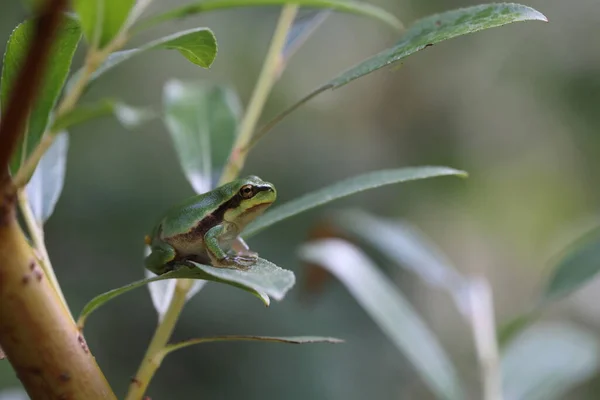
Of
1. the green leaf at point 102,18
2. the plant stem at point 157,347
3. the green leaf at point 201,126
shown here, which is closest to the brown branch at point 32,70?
the green leaf at point 102,18

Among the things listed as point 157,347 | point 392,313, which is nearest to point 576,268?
point 392,313

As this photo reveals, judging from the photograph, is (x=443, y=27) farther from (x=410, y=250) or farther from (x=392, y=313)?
(x=410, y=250)

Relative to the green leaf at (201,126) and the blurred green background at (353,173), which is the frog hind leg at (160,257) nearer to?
the green leaf at (201,126)

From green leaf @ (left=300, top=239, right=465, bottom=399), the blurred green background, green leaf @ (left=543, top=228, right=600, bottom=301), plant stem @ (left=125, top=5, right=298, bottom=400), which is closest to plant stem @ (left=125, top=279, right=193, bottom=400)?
plant stem @ (left=125, top=5, right=298, bottom=400)

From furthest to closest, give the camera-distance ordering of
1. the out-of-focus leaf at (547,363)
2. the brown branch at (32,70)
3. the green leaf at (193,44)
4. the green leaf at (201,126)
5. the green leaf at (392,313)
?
the out-of-focus leaf at (547,363)
the green leaf at (392,313)
the green leaf at (201,126)
the green leaf at (193,44)
the brown branch at (32,70)

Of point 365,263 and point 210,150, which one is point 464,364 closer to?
point 365,263

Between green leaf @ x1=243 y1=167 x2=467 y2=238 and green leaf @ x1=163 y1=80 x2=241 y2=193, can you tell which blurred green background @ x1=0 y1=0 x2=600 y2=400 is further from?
green leaf @ x1=243 y1=167 x2=467 y2=238

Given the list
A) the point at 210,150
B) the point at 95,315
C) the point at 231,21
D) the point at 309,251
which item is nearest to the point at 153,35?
the point at 231,21
